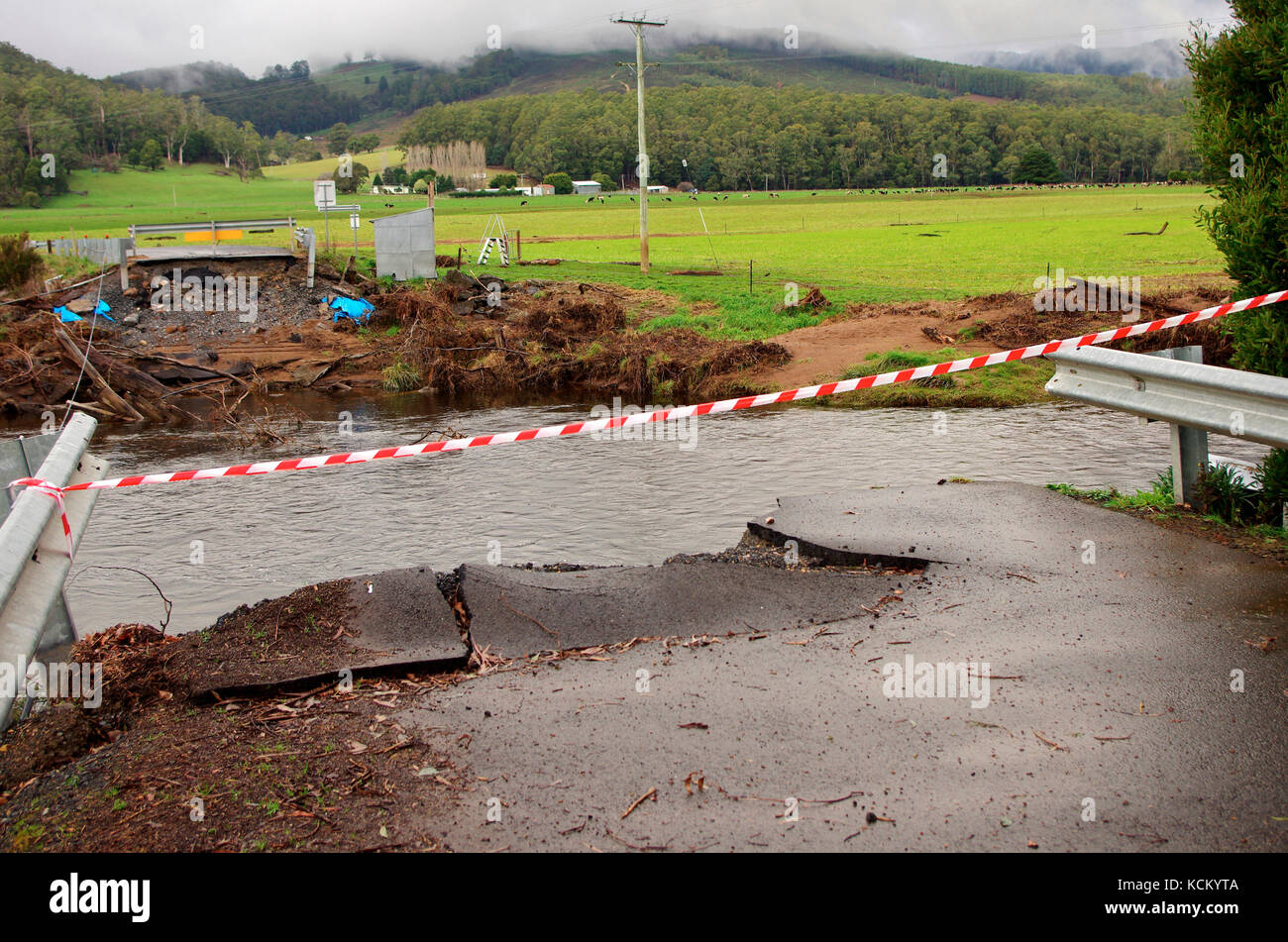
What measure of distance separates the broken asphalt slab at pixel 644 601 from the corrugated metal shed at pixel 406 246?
28.1 m

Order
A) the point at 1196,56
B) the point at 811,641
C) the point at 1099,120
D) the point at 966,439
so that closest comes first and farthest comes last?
the point at 811,641, the point at 1196,56, the point at 966,439, the point at 1099,120

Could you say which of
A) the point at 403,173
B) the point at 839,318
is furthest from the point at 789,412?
the point at 403,173

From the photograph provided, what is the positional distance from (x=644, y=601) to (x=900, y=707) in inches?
80.1

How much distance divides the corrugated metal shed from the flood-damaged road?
92.5 ft

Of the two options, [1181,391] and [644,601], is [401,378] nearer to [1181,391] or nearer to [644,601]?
[644,601]

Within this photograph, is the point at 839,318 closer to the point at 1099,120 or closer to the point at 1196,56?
the point at 1196,56

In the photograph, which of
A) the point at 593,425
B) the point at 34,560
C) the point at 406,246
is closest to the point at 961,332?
the point at 593,425

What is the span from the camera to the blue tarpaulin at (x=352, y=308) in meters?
27.6

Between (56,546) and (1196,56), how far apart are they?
25.3 feet

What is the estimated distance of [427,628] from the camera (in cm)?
584

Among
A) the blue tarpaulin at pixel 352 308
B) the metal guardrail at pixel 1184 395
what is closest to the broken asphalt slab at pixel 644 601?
the metal guardrail at pixel 1184 395

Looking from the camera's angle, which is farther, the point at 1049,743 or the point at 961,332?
the point at 961,332

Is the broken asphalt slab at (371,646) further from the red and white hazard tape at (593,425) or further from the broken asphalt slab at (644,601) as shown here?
the red and white hazard tape at (593,425)

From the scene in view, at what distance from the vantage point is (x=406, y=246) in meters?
33.5
